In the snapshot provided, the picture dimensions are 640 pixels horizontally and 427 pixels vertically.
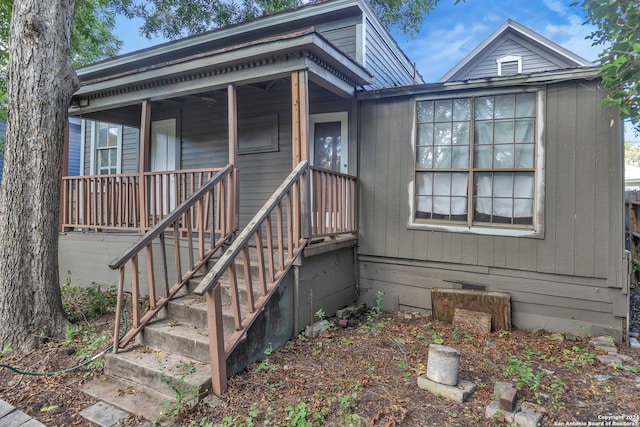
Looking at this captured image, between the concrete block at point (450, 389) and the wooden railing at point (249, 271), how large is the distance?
1500 mm

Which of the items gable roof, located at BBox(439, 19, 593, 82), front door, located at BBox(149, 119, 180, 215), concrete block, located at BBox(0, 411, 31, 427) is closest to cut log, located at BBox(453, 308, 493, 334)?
concrete block, located at BBox(0, 411, 31, 427)

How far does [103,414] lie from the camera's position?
259 cm

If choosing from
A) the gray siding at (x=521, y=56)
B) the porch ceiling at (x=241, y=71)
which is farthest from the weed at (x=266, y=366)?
the gray siding at (x=521, y=56)

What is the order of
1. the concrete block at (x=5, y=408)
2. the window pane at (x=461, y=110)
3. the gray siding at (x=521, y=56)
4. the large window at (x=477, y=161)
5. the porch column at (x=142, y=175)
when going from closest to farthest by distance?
the concrete block at (x=5, y=408) < the large window at (x=477, y=161) < the window pane at (x=461, y=110) < the porch column at (x=142, y=175) < the gray siding at (x=521, y=56)

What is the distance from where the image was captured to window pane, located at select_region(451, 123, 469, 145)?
4.50m

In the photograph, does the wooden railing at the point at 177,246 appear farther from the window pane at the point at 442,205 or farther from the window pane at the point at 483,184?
the window pane at the point at 483,184

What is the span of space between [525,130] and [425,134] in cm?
115

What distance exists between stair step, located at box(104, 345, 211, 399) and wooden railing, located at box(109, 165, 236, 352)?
6.7 inches

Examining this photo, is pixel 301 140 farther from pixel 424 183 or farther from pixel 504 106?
pixel 504 106

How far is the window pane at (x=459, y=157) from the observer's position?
4.48 meters

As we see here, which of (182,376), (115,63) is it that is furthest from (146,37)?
(182,376)

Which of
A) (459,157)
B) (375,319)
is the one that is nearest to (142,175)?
(375,319)

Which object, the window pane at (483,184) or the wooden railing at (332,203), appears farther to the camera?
the window pane at (483,184)

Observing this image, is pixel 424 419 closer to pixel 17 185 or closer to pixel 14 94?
pixel 17 185
